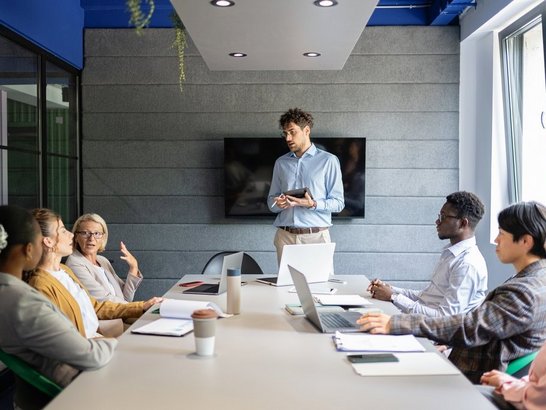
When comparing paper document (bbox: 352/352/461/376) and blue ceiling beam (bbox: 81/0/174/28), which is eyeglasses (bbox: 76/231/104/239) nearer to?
paper document (bbox: 352/352/461/376)

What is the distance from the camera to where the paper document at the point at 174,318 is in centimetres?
235

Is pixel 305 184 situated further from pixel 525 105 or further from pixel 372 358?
pixel 372 358

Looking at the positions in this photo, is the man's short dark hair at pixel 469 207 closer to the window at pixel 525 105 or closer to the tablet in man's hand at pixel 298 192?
the tablet in man's hand at pixel 298 192

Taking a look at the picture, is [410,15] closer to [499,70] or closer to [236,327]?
[499,70]

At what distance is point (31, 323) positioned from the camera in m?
1.81

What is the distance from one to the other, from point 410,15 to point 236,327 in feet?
13.6

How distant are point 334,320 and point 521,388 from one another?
0.79m

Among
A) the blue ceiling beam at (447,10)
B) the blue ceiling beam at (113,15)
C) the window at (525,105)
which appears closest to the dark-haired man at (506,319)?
the window at (525,105)

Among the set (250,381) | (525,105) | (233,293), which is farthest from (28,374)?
(525,105)

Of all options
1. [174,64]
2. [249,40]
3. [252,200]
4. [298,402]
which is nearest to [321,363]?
[298,402]

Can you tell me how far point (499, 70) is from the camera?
17.3 ft

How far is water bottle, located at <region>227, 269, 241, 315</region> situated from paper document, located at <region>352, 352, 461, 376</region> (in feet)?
2.87

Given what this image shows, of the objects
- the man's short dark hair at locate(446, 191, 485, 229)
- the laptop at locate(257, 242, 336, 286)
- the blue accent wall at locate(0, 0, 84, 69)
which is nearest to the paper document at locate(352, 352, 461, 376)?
the man's short dark hair at locate(446, 191, 485, 229)

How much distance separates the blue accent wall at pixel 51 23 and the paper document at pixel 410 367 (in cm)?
340
